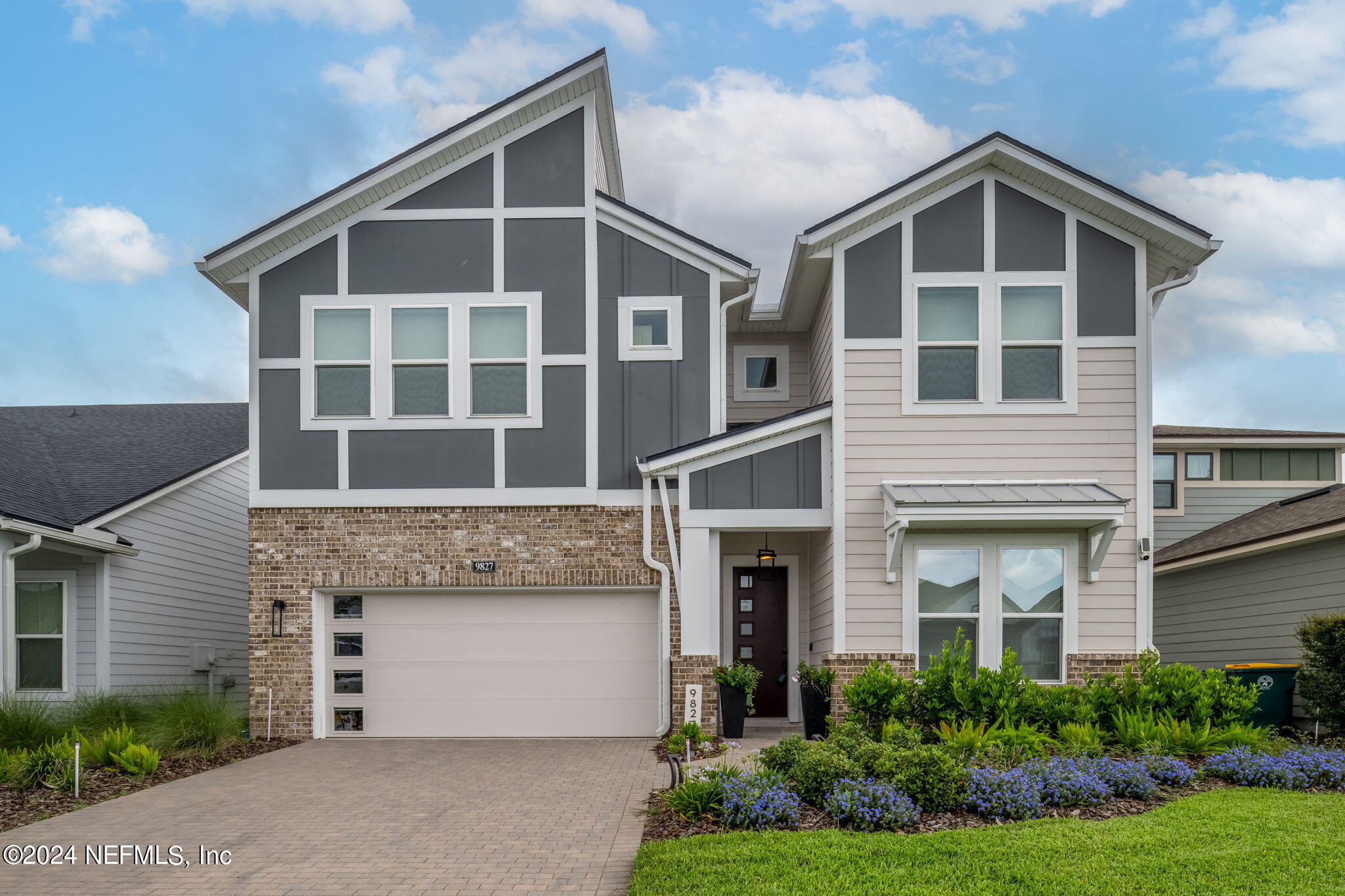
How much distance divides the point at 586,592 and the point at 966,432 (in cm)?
495

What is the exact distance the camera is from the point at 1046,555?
11719 millimetres

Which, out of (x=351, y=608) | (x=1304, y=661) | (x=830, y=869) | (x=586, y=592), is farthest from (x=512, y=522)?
(x=1304, y=661)

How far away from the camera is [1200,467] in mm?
17453

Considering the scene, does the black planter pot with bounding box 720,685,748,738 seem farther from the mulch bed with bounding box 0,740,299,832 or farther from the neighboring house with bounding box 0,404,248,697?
the neighboring house with bounding box 0,404,248,697

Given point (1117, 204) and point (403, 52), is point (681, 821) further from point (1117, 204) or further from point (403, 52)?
point (403, 52)

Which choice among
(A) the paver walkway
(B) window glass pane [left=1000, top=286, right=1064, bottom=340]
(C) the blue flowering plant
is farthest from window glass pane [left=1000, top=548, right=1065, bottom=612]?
(C) the blue flowering plant

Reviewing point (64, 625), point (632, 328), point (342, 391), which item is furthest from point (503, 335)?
point (64, 625)

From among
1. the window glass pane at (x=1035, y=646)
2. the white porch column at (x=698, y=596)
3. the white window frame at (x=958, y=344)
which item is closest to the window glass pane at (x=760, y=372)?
the white window frame at (x=958, y=344)

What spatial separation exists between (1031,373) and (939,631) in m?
3.18

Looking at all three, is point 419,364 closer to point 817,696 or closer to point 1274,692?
point 817,696

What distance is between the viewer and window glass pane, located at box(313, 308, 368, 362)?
12.6 meters

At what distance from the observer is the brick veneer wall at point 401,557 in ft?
40.7

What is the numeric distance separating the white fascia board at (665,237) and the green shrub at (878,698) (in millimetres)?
5228

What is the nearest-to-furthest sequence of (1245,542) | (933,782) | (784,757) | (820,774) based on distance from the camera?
(933,782) → (820,774) → (784,757) → (1245,542)
